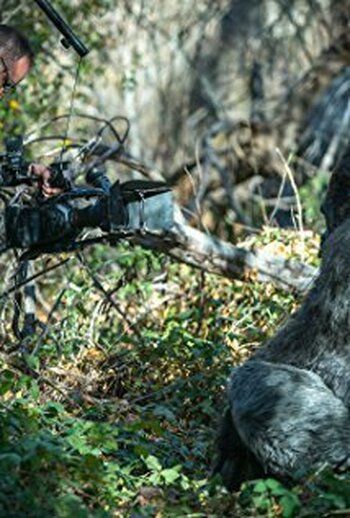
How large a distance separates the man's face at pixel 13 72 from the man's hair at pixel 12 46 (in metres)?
0.02

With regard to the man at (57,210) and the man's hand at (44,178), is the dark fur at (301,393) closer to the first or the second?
the man at (57,210)

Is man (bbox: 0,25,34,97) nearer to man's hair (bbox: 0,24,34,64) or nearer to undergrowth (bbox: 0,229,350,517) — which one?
man's hair (bbox: 0,24,34,64)

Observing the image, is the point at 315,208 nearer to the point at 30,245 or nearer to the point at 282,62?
the point at 30,245

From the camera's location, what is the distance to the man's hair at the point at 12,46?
6.36 m

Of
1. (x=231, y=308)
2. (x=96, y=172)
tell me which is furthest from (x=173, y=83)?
(x=96, y=172)

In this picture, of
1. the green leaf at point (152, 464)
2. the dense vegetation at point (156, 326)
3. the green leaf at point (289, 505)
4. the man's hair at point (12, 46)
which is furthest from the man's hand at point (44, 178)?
the green leaf at point (289, 505)

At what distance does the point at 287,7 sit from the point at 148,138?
4.14 meters

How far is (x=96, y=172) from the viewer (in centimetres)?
665

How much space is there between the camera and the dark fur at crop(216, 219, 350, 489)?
508 cm

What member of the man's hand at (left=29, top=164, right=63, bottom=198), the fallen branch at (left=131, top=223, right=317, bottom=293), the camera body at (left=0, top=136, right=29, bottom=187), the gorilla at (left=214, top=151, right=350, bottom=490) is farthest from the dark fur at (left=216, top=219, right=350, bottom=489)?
the fallen branch at (left=131, top=223, right=317, bottom=293)

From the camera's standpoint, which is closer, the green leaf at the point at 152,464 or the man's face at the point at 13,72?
the green leaf at the point at 152,464

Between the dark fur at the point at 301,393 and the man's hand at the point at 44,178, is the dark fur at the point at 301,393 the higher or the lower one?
the lower one

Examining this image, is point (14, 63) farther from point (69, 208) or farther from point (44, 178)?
point (69, 208)

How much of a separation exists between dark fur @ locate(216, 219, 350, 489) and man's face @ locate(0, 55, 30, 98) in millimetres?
1728
